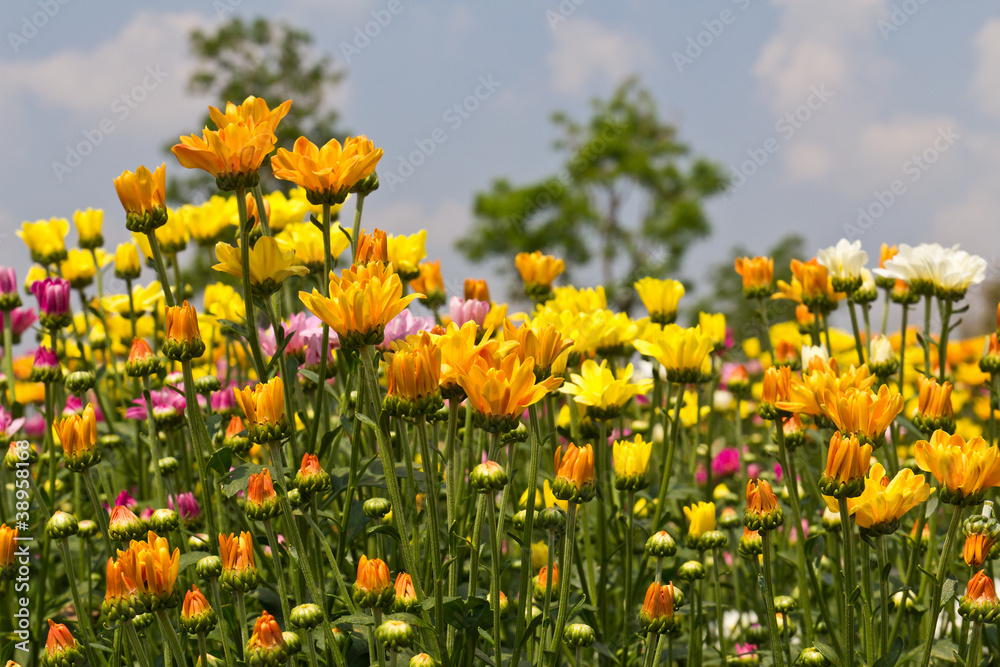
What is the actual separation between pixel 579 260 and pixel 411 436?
2659cm

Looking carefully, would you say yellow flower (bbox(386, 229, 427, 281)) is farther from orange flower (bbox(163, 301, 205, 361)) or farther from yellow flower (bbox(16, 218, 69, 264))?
yellow flower (bbox(16, 218, 69, 264))

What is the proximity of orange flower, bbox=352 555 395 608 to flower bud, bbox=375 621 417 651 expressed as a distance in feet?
0.25

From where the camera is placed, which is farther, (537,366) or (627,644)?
(627,644)

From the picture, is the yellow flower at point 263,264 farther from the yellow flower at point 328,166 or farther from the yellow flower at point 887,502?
the yellow flower at point 887,502

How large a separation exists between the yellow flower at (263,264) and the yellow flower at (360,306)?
13.9 inches

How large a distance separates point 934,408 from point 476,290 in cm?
119

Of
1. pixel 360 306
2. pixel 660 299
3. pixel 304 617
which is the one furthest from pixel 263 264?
pixel 660 299

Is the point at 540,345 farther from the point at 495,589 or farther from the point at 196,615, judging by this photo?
the point at 196,615

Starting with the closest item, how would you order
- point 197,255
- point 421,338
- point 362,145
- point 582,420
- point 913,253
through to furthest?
point 421,338, point 362,145, point 582,420, point 913,253, point 197,255

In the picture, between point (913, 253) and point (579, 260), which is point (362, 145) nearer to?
point (913, 253)

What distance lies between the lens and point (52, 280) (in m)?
2.51

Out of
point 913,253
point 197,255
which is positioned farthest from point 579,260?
point 913,253

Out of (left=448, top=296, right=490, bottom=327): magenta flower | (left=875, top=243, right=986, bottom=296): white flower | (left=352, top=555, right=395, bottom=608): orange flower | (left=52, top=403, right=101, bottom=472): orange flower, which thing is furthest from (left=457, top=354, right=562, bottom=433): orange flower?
(left=875, top=243, right=986, bottom=296): white flower

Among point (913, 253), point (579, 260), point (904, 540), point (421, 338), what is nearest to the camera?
point (421, 338)
